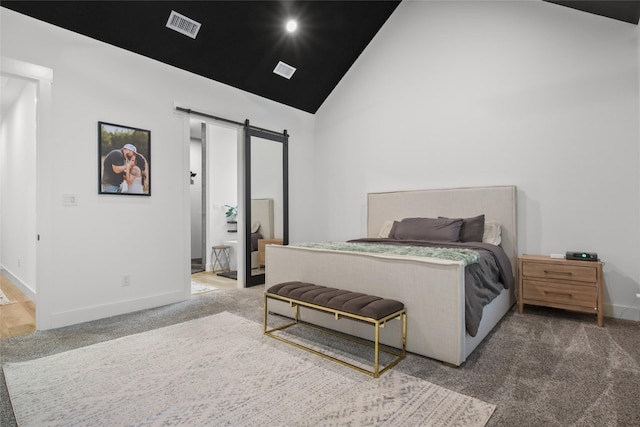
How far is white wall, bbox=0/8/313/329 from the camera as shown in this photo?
2.94 meters

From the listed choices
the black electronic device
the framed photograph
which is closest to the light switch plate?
the framed photograph

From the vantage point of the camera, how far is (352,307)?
212 cm

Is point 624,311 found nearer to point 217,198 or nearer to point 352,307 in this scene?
point 352,307

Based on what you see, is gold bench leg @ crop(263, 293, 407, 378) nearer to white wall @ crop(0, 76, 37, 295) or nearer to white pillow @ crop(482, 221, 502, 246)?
white pillow @ crop(482, 221, 502, 246)

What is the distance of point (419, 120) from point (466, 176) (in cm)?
100

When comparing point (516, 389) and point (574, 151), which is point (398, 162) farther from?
point (516, 389)

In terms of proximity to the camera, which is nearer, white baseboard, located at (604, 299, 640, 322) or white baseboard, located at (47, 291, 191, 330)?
white baseboard, located at (47, 291, 191, 330)

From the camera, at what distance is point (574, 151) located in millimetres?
3393

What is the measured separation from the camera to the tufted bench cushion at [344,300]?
2.06 metres

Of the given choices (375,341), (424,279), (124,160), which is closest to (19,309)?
(124,160)

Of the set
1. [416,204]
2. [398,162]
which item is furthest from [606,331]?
[398,162]

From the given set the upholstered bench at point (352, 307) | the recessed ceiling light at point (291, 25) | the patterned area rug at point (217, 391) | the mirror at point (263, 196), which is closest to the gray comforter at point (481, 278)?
the upholstered bench at point (352, 307)

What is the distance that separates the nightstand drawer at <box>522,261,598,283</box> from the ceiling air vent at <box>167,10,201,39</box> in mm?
4146

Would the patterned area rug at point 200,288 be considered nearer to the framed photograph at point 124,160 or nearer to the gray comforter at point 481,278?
the framed photograph at point 124,160
